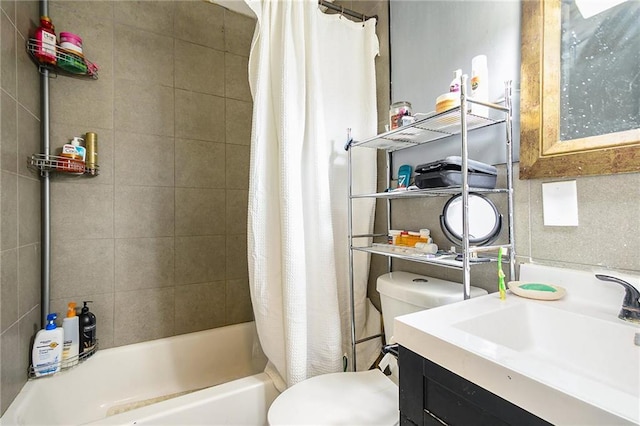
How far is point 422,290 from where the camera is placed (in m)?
1.03

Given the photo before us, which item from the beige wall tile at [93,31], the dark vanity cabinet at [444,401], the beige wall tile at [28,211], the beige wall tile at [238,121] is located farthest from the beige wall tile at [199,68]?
the dark vanity cabinet at [444,401]

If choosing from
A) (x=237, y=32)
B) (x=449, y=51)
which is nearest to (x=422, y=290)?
(x=449, y=51)

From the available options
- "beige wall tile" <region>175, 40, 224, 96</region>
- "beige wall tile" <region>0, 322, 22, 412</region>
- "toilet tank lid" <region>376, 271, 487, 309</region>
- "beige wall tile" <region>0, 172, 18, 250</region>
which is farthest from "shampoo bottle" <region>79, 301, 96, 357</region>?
"toilet tank lid" <region>376, 271, 487, 309</region>

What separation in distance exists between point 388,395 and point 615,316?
70 centimetres

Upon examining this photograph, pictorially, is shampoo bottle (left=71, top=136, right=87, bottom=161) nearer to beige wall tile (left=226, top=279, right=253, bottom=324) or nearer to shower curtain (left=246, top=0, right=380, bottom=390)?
shower curtain (left=246, top=0, right=380, bottom=390)

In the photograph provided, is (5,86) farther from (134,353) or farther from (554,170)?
Answer: (554,170)

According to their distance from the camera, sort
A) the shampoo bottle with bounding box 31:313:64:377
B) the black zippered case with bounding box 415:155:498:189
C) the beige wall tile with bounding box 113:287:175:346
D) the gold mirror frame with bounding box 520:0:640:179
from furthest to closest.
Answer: the beige wall tile with bounding box 113:287:175:346
the shampoo bottle with bounding box 31:313:64:377
the black zippered case with bounding box 415:155:498:189
the gold mirror frame with bounding box 520:0:640:179

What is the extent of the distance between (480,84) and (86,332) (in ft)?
6.68

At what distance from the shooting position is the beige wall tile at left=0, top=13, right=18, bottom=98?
106 cm

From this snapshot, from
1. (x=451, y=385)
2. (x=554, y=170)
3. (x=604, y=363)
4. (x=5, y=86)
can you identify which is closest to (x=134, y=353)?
(x=5, y=86)

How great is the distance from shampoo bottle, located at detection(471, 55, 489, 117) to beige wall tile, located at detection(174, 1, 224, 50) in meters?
1.59

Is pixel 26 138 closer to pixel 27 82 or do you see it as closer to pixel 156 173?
pixel 27 82

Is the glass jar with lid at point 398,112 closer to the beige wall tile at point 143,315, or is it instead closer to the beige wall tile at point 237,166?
the beige wall tile at point 237,166

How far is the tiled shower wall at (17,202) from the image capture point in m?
1.06
